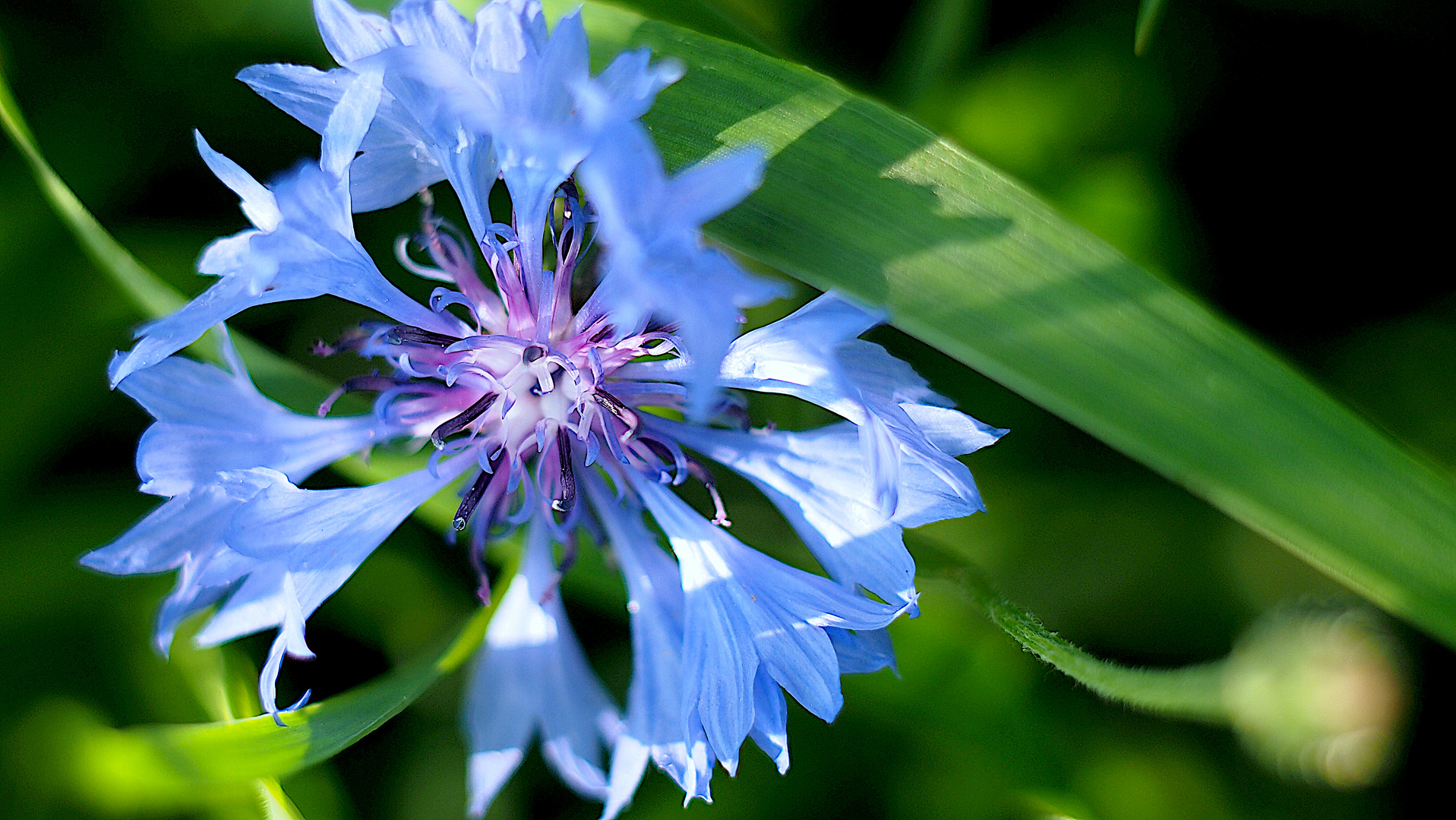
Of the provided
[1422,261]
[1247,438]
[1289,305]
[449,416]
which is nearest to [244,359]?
[449,416]

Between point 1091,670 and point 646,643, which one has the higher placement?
point 1091,670

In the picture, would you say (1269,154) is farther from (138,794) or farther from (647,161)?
(138,794)

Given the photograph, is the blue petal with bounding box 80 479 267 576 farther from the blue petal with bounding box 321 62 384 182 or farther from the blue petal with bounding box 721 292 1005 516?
the blue petal with bounding box 721 292 1005 516

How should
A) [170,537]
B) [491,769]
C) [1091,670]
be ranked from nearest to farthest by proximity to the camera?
[1091,670] → [170,537] → [491,769]

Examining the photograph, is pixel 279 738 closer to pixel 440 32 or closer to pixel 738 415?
pixel 738 415

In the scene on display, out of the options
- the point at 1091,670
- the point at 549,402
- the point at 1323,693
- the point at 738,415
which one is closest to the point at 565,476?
the point at 549,402

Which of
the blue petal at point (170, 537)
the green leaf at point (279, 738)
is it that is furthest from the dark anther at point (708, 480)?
the blue petal at point (170, 537)

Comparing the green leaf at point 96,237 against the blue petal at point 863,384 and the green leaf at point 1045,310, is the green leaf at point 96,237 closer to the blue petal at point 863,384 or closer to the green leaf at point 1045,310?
the green leaf at point 1045,310
